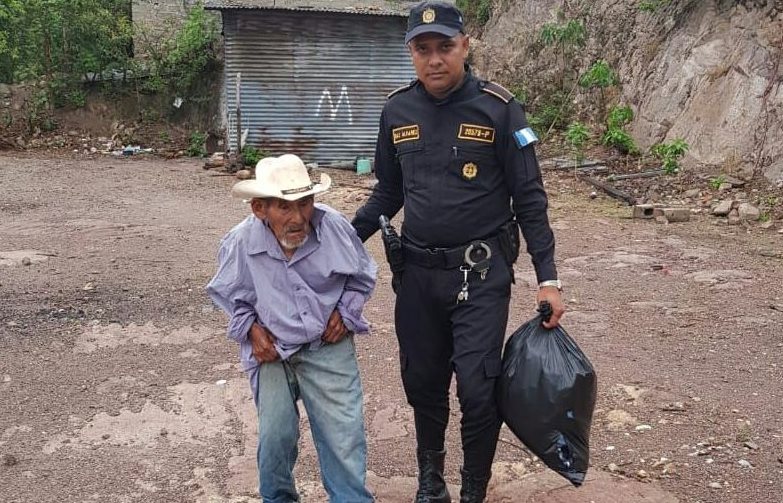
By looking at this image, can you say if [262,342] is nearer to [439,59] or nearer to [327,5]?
[439,59]

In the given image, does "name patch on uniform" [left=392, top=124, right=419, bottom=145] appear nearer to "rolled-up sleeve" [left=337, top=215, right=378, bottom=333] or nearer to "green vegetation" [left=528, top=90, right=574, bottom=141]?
"rolled-up sleeve" [left=337, top=215, right=378, bottom=333]

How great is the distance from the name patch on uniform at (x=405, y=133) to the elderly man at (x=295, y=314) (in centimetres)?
43

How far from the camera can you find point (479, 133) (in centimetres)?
282

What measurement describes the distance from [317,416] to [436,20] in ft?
4.76

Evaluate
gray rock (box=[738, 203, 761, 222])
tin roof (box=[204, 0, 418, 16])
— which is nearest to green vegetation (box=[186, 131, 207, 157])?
tin roof (box=[204, 0, 418, 16])

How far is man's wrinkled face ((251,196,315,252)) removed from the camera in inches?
101

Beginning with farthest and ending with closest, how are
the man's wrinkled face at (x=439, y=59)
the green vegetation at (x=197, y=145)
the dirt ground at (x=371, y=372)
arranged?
1. the green vegetation at (x=197, y=145)
2. the dirt ground at (x=371, y=372)
3. the man's wrinkled face at (x=439, y=59)

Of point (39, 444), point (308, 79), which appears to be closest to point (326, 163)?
point (308, 79)

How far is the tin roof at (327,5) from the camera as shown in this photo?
1467 cm

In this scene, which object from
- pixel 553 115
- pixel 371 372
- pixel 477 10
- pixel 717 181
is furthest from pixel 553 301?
pixel 477 10

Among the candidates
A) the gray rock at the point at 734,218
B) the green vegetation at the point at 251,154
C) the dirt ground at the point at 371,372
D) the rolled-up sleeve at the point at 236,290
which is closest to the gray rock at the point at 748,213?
the gray rock at the point at 734,218

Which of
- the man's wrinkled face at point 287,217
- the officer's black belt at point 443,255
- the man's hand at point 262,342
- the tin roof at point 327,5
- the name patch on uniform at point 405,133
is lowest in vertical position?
the man's hand at point 262,342

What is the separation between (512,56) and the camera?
18344 millimetres

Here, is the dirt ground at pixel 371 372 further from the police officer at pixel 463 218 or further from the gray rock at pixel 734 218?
the police officer at pixel 463 218
